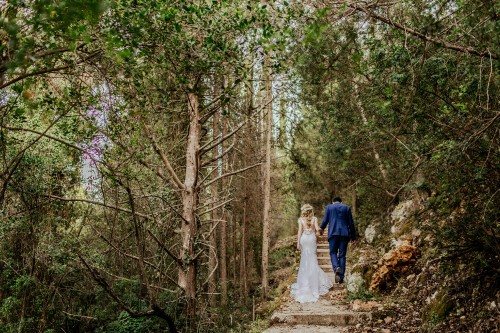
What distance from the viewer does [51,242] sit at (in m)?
9.19

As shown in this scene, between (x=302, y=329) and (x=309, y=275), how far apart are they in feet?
8.77

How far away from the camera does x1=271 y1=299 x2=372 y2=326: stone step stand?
660cm

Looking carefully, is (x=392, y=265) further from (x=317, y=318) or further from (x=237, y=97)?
(x=237, y=97)

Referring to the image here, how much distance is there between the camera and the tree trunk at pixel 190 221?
7.73 m

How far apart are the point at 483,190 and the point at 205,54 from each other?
381cm

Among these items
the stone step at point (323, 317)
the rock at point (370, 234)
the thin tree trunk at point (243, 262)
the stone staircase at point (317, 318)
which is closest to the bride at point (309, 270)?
the stone staircase at point (317, 318)

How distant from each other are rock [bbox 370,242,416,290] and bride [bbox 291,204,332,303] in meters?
1.34

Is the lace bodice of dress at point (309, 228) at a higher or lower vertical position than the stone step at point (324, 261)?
higher

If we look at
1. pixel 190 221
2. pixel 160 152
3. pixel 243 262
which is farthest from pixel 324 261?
pixel 160 152

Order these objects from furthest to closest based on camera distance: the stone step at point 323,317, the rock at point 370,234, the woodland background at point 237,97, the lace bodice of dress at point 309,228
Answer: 1. the rock at point 370,234
2. the lace bodice of dress at point 309,228
3. the stone step at point 323,317
4. the woodland background at point 237,97

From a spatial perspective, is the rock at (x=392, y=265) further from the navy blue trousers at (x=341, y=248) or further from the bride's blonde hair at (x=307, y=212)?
the bride's blonde hair at (x=307, y=212)

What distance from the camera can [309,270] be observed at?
9.16 metres

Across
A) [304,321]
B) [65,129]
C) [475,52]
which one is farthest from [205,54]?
[304,321]

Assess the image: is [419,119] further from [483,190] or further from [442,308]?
[442,308]
